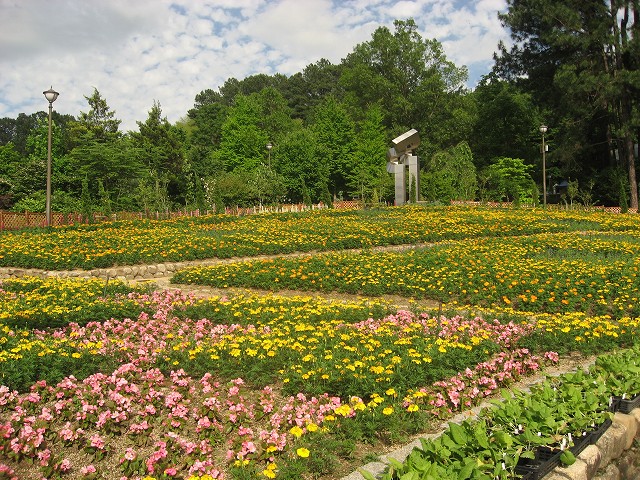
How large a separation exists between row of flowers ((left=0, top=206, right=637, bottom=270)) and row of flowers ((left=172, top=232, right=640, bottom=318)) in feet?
7.54

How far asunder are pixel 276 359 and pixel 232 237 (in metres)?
10.7

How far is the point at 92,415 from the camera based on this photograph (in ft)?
13.9

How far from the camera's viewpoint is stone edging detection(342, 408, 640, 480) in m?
3.39

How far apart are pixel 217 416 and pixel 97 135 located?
129 ft

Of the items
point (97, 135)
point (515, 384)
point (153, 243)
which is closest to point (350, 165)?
point (97, 135)

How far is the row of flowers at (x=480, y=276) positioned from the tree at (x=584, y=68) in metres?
21.8

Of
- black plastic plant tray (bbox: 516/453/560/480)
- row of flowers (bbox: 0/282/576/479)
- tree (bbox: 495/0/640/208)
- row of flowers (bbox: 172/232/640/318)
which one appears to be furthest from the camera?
tree (bbox: 495/0/640/208)

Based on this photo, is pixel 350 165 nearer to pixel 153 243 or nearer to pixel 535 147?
pixel 535 147

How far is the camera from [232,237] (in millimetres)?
15758

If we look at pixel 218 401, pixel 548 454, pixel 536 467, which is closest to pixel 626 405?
pixel 548 454

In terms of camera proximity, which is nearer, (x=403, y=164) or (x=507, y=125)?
(x=403, y=164)

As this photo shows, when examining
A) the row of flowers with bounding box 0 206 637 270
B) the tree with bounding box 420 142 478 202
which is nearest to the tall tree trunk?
the tree with bounding box 420 142 478 202

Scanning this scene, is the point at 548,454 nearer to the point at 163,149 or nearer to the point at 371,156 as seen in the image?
the point at 163,149

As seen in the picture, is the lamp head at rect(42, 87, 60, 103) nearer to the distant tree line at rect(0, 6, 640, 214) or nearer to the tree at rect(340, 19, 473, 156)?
the distant tree line at rect(0, 6, 640, 214)
